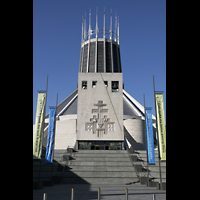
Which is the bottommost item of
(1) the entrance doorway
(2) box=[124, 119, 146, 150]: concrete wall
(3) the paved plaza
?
(3) the paved plaza

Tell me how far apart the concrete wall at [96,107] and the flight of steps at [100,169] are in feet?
12.6

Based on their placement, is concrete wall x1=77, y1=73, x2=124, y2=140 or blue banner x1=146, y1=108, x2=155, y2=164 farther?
concrete wall x1=77, y1=73, x2=124, y2=140

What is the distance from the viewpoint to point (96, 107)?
27.0m

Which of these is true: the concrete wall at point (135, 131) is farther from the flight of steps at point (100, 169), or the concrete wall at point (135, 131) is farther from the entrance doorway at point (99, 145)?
the flight of steps at point (100, 169)

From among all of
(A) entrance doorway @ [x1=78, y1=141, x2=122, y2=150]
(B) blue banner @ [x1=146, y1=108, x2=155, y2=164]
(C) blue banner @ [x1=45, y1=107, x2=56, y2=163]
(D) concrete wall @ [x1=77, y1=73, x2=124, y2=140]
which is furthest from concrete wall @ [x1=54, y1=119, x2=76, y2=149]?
(B) blue banner @ [x1=146, y1=108, x2=155, y2=164]

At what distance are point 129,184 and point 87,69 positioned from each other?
4600 centimetres

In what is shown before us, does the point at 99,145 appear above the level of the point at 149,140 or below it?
below

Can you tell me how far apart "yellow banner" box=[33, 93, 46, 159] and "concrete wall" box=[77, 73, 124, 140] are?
36.5ft

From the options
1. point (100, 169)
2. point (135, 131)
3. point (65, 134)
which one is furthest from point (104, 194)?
point (135, 131)

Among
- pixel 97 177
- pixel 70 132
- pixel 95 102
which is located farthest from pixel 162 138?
pixel 70 132

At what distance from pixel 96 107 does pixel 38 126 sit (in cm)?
1217

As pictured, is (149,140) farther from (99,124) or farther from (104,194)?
(99,124)

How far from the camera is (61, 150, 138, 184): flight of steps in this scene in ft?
56.9

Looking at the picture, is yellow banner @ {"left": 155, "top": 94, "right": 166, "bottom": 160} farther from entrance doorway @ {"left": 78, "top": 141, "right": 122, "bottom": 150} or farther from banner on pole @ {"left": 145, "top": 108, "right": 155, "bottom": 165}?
entrance doorway @ {"left": 78, "top": 141, "right": 122, "bottom": 150}
